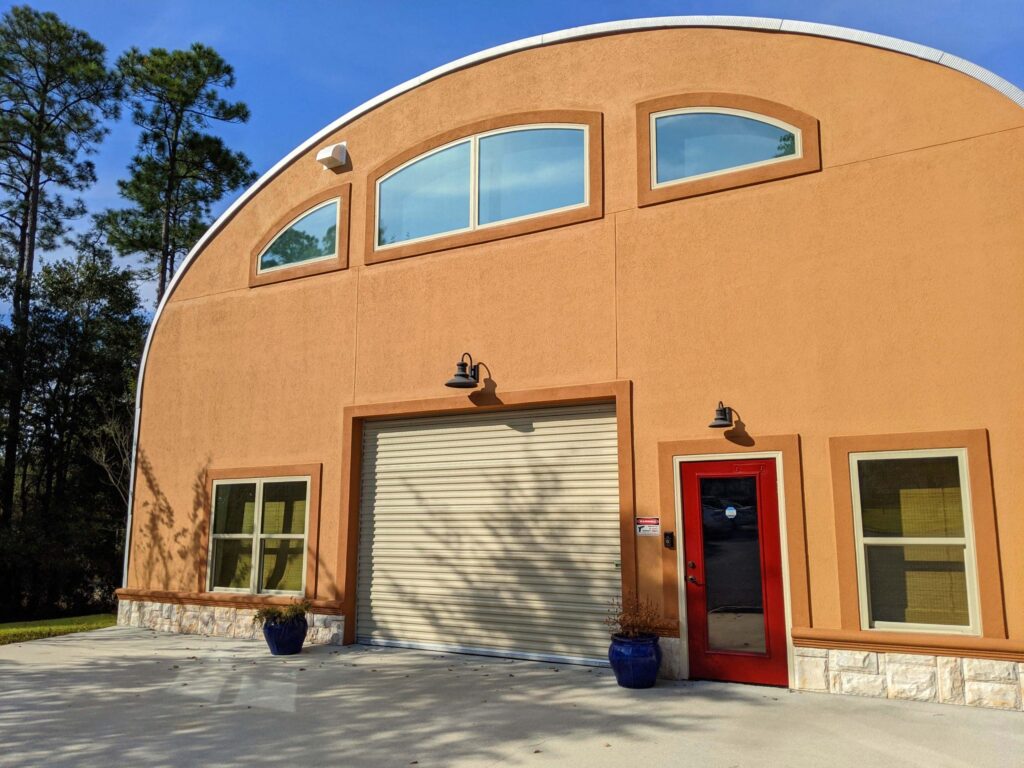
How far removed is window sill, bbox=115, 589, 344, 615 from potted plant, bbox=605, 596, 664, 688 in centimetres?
396

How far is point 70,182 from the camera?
23.5 meters

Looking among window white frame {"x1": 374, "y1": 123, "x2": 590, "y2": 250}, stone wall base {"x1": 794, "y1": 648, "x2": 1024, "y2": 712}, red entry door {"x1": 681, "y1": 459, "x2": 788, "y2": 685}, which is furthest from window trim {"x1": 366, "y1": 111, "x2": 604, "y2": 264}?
stone wall base {"x1": 794, "y1": 648, "x2": 1024, "y2": 712}

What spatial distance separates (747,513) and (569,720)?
2714 mm

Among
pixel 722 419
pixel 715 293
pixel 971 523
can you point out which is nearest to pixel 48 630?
pixel 722 419

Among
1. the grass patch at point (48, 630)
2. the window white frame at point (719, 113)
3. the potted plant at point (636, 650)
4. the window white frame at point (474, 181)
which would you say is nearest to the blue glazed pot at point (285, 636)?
the potted plant at point (636, 650)

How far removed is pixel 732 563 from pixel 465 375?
143 inches

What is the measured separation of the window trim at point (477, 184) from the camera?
9227 mm

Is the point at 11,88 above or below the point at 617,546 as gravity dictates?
above

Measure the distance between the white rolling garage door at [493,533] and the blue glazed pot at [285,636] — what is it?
893mm

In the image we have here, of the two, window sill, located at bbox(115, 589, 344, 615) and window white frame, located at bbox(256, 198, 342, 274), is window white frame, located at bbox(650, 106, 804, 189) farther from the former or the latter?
window sill, located at bbox(115, 589, 344, 615)

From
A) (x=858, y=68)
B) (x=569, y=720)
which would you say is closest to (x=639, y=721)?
(x=569, y=720)

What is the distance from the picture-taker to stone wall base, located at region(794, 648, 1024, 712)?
6.53 m

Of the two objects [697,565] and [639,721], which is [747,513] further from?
[639,721]

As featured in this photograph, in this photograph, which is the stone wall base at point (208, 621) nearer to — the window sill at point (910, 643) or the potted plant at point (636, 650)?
the potted plant at point (636, 650)
